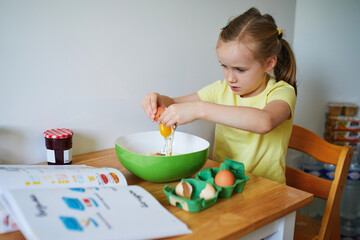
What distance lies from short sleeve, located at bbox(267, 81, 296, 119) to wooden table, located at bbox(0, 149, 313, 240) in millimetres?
254

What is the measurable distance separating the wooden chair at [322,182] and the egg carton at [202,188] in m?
0.34

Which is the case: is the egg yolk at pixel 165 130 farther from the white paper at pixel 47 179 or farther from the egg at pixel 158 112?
the white paper at pixel 47 179

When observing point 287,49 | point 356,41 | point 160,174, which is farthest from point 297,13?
point 160,174

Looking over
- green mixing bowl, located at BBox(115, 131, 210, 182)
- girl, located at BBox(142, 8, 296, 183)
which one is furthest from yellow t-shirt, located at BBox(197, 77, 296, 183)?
green mixing bowl, located at BBox(115, 131, 210, 182)

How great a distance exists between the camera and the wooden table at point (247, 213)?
0.55m

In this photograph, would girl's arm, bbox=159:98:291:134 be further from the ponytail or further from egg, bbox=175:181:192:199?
the ponytail

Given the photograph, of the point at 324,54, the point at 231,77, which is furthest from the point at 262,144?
the point at 324,54

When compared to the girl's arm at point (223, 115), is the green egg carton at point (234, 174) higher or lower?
lower

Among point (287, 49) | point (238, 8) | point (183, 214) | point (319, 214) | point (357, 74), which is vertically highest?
point (238, 8)

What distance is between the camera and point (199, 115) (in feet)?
2.50

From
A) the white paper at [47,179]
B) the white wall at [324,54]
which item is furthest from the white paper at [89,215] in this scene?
the white wall at [324,54]

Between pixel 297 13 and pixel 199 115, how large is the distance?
4.27ft

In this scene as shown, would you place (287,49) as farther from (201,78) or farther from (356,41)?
(356,41)

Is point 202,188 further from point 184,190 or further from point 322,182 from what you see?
point 322,182
